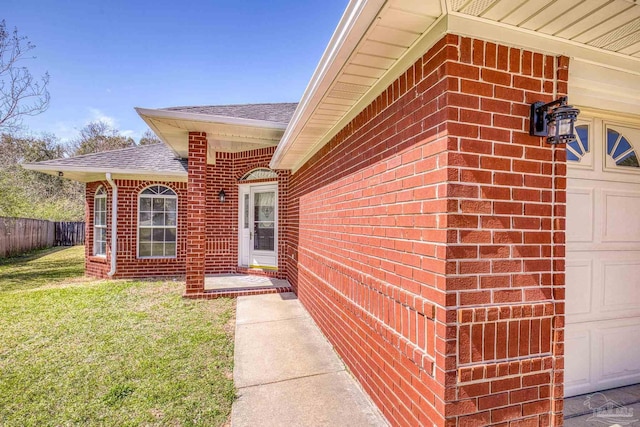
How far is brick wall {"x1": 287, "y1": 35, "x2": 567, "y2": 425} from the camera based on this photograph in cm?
176

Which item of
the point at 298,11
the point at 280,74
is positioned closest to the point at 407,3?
the point at 298,11

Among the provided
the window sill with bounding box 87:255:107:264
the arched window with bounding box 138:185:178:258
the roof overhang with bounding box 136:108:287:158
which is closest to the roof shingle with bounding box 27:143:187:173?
the arched window with bounding box 138:185:178:258

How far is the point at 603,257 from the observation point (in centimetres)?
272

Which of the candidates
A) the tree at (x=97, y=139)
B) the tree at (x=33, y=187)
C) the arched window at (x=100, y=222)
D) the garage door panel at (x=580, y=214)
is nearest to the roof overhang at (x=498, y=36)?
the garage door panel at (x=580, y=214)

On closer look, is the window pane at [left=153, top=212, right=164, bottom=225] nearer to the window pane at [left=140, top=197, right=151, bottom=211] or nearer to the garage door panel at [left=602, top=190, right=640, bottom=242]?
the window pane at [left=140, top=197, right=151, bottom=211]

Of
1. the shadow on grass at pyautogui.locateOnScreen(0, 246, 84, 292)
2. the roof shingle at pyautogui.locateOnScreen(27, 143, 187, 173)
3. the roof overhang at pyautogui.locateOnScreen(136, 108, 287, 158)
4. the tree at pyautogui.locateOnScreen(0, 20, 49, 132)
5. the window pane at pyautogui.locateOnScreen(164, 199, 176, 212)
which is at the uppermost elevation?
the tree at pyautogui.locateOnScreen(0, 20, 49, 132)

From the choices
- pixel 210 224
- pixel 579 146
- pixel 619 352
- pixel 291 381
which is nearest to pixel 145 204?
pixel 210 224

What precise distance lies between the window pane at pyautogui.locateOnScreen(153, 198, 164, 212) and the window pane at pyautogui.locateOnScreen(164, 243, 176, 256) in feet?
3.27

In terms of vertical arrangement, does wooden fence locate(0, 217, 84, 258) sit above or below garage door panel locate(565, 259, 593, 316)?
below

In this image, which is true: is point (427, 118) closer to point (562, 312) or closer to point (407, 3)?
point (407, 3)

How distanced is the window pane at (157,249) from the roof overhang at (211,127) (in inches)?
115

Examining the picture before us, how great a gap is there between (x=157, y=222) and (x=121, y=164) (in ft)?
5.72

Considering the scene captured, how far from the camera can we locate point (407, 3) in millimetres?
1653

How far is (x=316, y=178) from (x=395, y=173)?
8.48 feet
